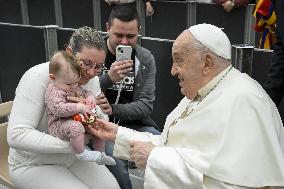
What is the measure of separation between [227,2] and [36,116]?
415 centimetres

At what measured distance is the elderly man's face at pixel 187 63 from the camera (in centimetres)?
216

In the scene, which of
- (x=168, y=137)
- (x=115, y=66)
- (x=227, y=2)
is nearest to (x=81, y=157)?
(x=168, y=137)

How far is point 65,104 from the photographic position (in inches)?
91.9

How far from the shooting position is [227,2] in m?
5.93

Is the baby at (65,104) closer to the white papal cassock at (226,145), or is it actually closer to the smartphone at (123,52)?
the white papal cassock at (226,145)

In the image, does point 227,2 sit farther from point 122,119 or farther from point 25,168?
point 25,168

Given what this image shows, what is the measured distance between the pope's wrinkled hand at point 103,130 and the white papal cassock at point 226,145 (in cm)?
48

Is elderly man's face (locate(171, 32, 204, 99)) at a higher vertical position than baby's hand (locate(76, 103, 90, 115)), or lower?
higher

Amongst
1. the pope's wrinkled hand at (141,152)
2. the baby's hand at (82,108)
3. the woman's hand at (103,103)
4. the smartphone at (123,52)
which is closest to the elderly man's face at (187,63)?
the pope's wrinkled hand at (141,152)

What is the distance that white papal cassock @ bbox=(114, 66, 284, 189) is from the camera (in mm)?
2047

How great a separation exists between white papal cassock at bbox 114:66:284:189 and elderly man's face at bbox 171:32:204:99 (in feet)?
0.23

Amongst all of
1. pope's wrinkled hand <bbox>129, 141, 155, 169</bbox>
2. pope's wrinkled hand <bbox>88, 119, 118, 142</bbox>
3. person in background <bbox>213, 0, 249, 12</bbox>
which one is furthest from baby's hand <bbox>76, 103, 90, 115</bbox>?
person in background <bbox>213, 0, 249, 12</bbox>

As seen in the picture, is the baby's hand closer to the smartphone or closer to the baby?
the baby

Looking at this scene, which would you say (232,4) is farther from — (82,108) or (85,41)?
(82,108)
